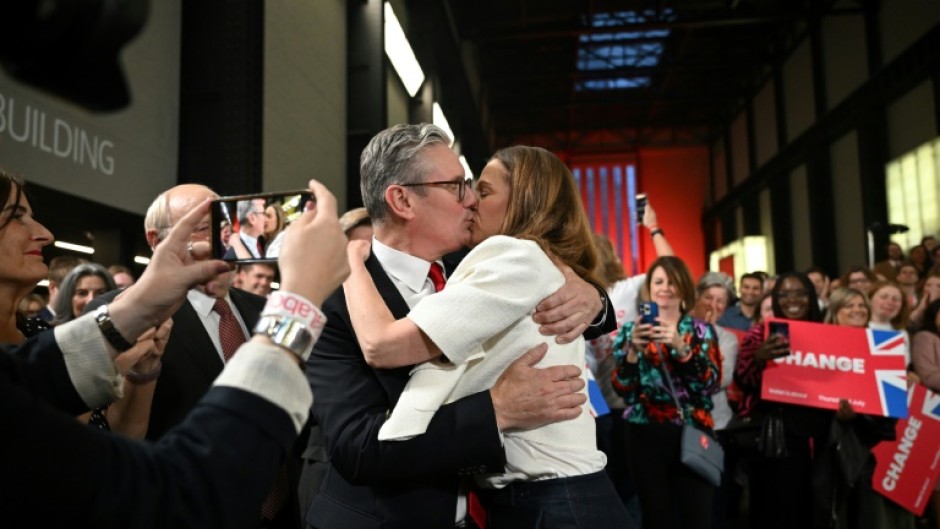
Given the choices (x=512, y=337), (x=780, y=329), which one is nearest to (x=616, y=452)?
(x=780, y=329)

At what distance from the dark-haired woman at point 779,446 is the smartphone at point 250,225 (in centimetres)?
330

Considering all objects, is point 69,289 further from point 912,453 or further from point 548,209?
point 912,453

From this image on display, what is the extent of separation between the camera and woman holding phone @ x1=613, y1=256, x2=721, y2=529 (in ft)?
10.6

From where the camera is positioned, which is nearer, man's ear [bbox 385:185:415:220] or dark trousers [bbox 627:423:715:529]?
man's ear [bbox 385:185:415:220]

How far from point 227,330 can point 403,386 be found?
90 centimetres

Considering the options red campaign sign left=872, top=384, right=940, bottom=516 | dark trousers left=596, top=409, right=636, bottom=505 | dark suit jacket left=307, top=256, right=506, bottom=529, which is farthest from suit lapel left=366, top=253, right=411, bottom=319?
red campaign sign left=872, top=384, right=940, bottom=516

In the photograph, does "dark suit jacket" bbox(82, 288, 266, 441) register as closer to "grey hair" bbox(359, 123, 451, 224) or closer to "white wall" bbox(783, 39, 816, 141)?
"grey hair" bbox(359, 123, 451, 224)

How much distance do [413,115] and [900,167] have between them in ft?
25.2

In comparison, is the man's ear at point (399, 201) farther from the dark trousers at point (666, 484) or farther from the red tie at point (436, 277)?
the dark trousers at point (666, 484)

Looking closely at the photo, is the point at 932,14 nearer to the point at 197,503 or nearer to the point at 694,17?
the point at 694,17

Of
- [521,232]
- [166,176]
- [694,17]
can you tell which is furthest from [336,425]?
[694,17]

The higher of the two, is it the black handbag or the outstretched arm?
the outstretched arm

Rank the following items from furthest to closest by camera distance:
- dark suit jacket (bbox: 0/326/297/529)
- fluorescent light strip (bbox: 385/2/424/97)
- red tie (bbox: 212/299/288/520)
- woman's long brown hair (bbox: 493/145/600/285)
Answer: fluorescent light strip (bbox: 385/2/424/97) < red tie (bbox: 212/299/288/520) < woman's long brown hair (bbox: 493/145/600/285) < dark suit jacket (bbox: 0/326/297/529)

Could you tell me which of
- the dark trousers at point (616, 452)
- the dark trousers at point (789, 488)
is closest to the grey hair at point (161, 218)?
the dark trousers at point (616, 452)
